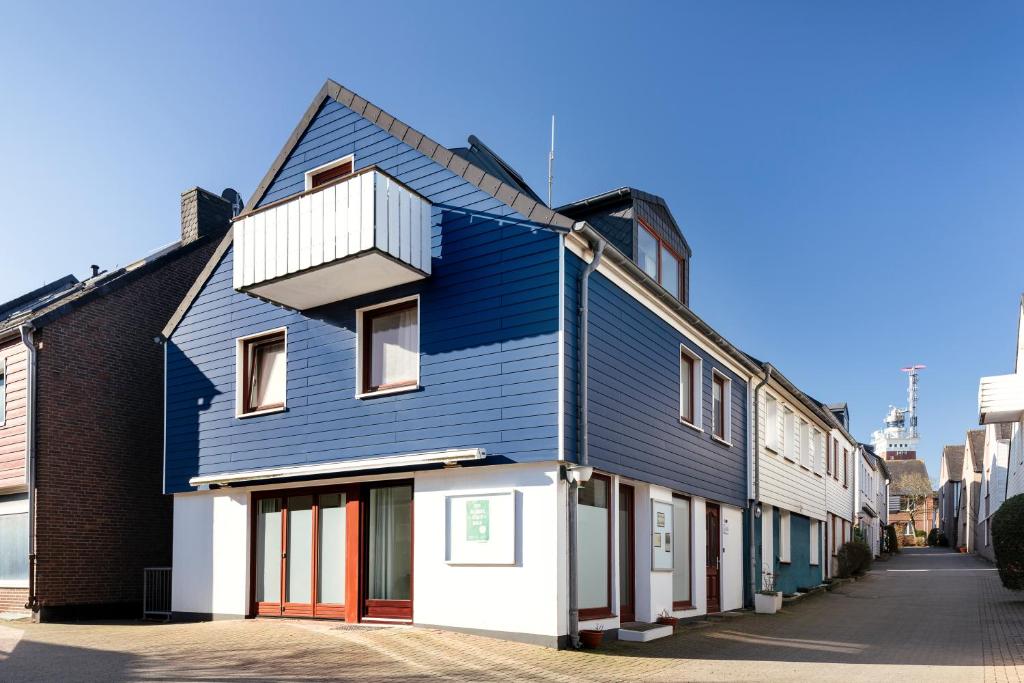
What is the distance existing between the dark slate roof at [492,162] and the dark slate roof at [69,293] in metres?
7.22

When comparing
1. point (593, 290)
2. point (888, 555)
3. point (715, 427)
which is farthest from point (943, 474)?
point (593, 290)

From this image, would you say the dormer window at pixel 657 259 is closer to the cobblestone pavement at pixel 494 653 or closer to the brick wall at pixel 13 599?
the cobblestone pavement at pixel 494 653

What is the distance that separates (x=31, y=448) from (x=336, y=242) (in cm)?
751

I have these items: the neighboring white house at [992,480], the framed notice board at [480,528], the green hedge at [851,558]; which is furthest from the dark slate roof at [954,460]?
the framed notice board at [480,528]

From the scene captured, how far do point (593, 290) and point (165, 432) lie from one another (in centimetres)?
864

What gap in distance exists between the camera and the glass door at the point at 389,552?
13.2 metres

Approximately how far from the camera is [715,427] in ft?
60.4

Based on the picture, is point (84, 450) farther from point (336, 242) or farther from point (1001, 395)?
point (1001, 395)

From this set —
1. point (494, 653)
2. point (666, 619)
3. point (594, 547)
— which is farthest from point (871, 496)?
point (494, 653)

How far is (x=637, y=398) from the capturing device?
14.2 m

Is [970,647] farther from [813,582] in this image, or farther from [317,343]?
[813,582]

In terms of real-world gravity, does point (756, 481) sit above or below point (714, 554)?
above

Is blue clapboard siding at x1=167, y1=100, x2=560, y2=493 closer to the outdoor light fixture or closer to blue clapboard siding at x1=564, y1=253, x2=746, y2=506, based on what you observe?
the outdoor light fixture

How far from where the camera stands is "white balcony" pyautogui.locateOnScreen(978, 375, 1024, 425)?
1895 cm
